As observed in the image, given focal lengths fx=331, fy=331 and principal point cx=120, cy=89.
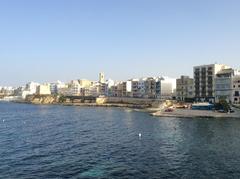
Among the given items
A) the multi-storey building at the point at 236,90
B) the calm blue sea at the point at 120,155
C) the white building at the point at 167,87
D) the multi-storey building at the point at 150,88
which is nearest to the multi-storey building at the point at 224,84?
the multi-storey building at the point at 236,90

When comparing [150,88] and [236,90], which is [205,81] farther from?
[150,88]

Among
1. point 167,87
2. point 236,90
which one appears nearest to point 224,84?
point 236,90

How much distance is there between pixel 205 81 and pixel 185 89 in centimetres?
2057

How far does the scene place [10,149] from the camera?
47.9 metres

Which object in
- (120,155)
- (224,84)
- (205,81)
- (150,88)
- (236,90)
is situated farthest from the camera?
(150,88)

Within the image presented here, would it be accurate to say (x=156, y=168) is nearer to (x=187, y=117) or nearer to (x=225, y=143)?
(x=225, y=143)

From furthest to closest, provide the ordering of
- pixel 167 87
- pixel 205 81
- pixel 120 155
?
pixel 167 87 < pixel 205 81 < pixel 120 155

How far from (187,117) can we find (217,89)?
38.4 metres

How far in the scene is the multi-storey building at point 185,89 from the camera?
502ft

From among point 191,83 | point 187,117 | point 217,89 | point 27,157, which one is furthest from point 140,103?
point 27,157

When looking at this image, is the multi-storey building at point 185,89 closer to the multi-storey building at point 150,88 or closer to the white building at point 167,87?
the white building at point 167,87

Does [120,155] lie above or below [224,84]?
below

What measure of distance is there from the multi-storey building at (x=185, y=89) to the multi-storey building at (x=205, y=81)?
698 cm

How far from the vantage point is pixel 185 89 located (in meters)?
161
